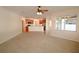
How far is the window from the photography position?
24.1 ft

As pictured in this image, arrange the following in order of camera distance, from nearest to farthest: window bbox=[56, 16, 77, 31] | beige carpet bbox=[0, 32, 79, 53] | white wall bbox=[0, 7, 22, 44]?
beige carpet bbox=[0, 32, 79, 53]
white wall bbox=[0, 7, 22, 44]
window bbox=[56, 16, 77, 31]

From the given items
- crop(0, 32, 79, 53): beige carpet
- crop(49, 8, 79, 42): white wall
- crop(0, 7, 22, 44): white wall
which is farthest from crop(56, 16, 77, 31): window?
crop(0, 7, 22, 44): white wall

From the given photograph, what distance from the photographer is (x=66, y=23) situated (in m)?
8.15

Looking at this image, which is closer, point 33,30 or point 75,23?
point 75,23

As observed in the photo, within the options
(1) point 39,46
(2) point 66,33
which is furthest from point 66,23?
(1) point 39,46

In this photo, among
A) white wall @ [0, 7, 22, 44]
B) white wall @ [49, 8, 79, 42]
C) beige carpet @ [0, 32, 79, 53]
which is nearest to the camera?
beige carpet @ [0, 32, 79, 53]

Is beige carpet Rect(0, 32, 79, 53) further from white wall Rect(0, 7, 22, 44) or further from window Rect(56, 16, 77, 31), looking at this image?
window Rect(56, 16, 77, 31)

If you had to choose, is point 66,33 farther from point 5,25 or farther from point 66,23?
point 5,25

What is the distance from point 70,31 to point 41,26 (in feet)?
24.7

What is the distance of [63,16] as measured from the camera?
26.5 feet
